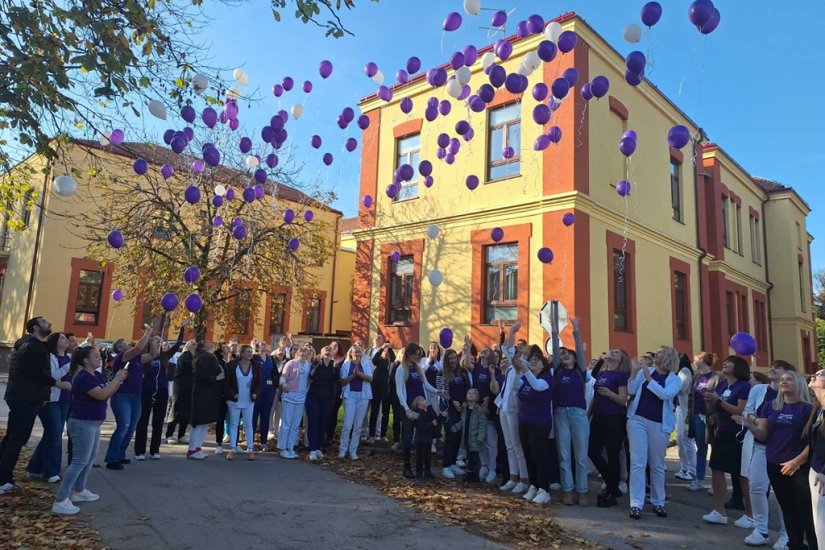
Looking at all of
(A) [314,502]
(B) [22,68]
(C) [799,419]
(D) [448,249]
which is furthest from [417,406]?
(D) [448,249]

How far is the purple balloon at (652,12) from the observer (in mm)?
7848

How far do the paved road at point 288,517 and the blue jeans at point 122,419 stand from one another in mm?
255

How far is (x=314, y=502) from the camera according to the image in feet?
20.8

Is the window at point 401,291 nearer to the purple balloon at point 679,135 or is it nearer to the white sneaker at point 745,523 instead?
the purple balloon at point 679,135

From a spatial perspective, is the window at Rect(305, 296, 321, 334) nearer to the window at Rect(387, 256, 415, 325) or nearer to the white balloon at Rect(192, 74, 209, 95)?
the window at Rect(387, 256, 415, 325)

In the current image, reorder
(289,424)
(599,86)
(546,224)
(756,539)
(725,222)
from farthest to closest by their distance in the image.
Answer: (725,222) → (546,224) → (599,86) → (289,424) → (756,539)

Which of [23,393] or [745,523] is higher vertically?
[23,393]

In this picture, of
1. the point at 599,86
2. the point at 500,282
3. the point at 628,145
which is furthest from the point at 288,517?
the point at 500,282

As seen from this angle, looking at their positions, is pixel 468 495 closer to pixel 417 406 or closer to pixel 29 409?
pixel 417 406

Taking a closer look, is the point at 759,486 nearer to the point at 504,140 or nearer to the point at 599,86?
the point at 599,86

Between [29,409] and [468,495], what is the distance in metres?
5.13

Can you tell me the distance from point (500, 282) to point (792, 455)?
10743 mm

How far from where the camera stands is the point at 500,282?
1550 centimetres

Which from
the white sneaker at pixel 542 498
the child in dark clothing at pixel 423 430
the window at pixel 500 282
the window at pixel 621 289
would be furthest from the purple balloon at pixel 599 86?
the window at pixel 621 289
